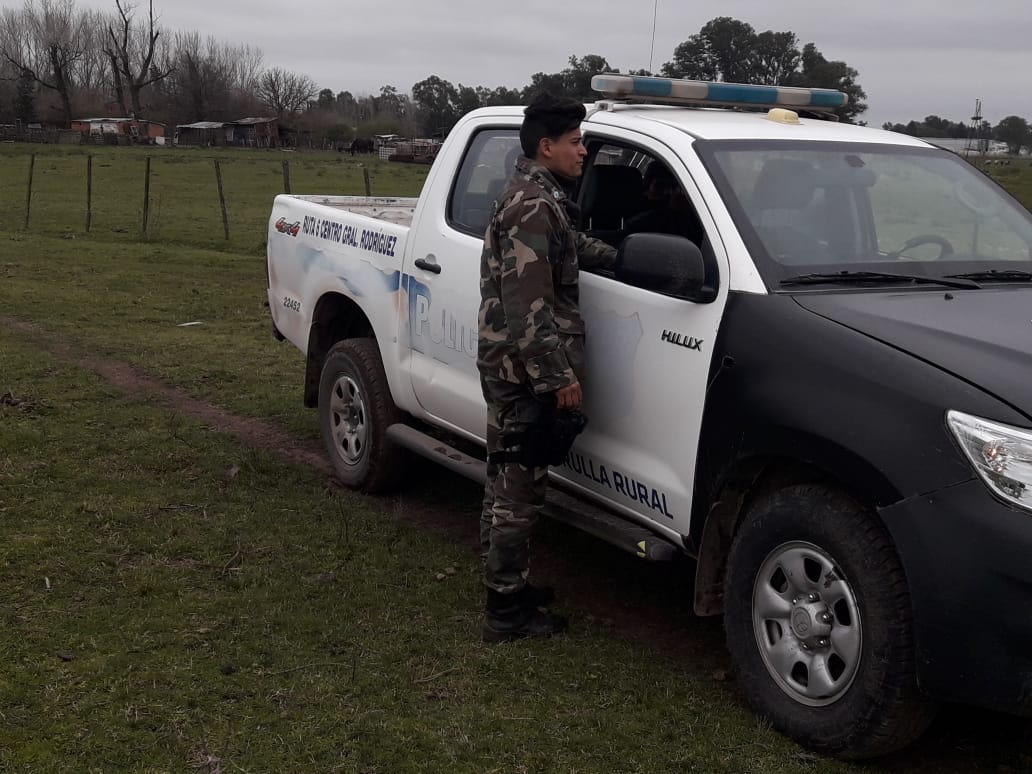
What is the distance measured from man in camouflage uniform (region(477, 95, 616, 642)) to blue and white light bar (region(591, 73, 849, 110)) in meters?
0.32

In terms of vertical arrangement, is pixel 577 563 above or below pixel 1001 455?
below

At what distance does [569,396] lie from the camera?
395cm

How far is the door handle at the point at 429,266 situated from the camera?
5035 mm

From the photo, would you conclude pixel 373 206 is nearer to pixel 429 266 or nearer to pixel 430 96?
pixel 429 266

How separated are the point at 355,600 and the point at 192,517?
1329 millimetres

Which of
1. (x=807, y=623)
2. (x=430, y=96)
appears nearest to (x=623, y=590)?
(x=807, y=623)

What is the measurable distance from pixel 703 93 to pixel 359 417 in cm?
249

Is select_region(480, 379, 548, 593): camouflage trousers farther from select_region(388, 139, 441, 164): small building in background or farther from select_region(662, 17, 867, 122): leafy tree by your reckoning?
select_region(388, 139, 441, 164): small building in background

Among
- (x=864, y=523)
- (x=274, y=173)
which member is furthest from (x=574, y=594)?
(x=274, y=173)

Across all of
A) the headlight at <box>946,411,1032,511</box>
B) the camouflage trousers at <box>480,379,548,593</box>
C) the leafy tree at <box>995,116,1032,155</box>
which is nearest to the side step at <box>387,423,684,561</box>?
the camouflage trousers at <box>480,379,548,593</box>

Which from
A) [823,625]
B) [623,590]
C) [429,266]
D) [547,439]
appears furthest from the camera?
[429,266]

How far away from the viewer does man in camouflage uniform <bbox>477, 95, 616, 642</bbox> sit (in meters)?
3.94

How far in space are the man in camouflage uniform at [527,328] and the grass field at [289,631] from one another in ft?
0.98

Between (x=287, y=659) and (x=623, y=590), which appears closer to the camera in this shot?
(x=287, y=659)
